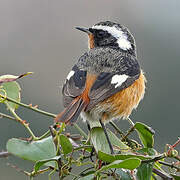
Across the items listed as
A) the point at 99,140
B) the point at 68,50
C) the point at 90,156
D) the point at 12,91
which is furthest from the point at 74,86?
the point at 68,50

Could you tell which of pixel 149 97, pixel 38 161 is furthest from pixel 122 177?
pixel 149 97

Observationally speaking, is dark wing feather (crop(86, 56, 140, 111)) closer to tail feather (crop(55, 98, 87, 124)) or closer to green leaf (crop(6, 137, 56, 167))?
tail feather (crop(55, 98, 87, 124))

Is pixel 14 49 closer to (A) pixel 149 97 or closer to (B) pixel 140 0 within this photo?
(A) pixel 149 97

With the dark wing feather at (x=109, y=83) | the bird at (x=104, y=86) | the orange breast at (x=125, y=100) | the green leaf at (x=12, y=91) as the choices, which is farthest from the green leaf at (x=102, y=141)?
the orange breast at (x=125, y=100)

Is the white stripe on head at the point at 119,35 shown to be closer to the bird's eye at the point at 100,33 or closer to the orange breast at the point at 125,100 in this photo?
the bird's eye at the point at 100,33

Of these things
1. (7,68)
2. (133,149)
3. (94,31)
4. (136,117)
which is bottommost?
(136,117)

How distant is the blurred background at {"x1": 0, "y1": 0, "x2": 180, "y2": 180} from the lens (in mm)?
10516

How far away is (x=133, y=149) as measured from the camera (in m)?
2.99

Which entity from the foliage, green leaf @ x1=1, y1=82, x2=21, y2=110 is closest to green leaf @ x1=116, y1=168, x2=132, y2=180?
the foliage

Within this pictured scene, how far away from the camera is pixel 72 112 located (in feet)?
11.6

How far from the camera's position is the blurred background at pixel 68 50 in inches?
414

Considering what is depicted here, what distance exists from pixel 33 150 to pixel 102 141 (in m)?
0.44

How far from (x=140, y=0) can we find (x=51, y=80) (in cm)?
908

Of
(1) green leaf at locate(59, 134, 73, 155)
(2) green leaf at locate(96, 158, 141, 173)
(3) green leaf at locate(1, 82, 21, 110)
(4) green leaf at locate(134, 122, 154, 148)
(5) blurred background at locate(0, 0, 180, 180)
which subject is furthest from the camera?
(5) blurred background at locate(0, 0, 180, 180)
